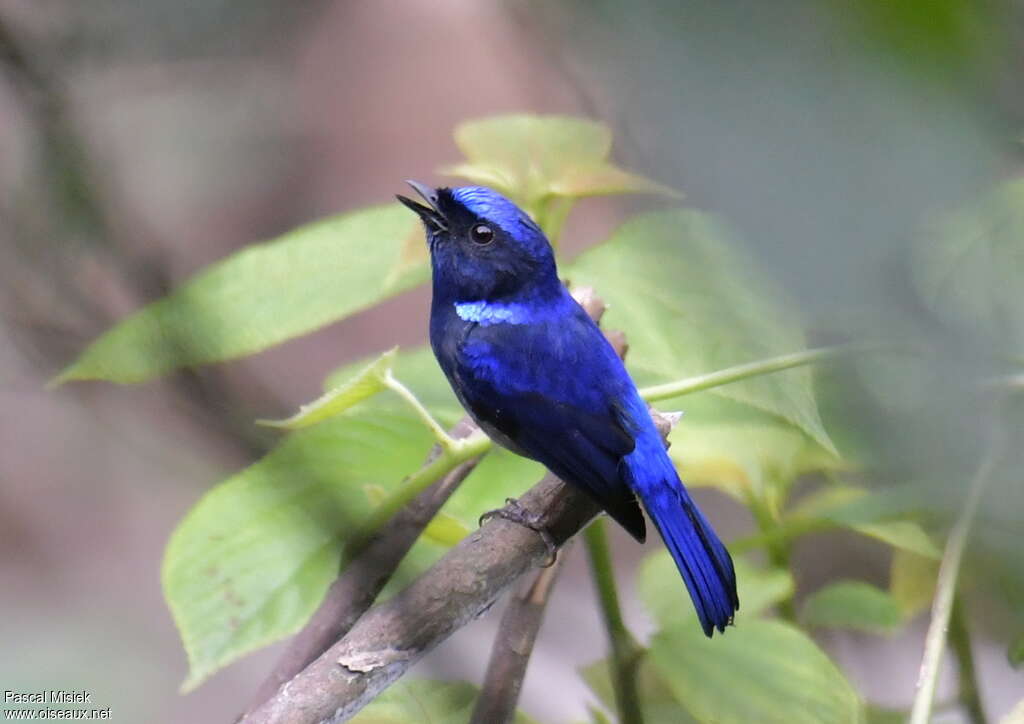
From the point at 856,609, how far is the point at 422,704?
32.8 inches

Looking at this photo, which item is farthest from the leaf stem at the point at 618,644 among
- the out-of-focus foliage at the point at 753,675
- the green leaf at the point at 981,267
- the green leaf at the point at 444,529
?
the green leaf at the point at 981,267

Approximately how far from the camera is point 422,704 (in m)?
1.33

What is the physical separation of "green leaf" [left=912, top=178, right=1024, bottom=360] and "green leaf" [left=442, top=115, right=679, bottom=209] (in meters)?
0.95

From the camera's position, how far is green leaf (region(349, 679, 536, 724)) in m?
1.30

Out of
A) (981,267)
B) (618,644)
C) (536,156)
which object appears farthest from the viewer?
(536,156)

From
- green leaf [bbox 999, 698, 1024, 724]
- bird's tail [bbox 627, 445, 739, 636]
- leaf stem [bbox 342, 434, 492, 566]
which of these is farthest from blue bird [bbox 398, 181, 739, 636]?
green leaf [bbox 999, 698, 1024, 724]

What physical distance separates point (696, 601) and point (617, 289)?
421mm

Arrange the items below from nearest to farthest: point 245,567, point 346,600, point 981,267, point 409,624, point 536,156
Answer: point 981,267 < point 409,624 < point 346,600 < point 245,567 < point 536,156

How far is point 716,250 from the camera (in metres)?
0.43

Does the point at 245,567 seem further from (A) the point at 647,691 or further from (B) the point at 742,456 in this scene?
(B) the point at 742,456

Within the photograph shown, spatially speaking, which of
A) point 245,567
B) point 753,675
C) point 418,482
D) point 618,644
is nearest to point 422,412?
point 418,482

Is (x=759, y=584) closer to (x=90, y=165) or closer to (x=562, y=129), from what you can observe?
(x=562, y=129)

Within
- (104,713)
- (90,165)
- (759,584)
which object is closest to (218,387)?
(90,165)

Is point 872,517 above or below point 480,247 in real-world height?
below
